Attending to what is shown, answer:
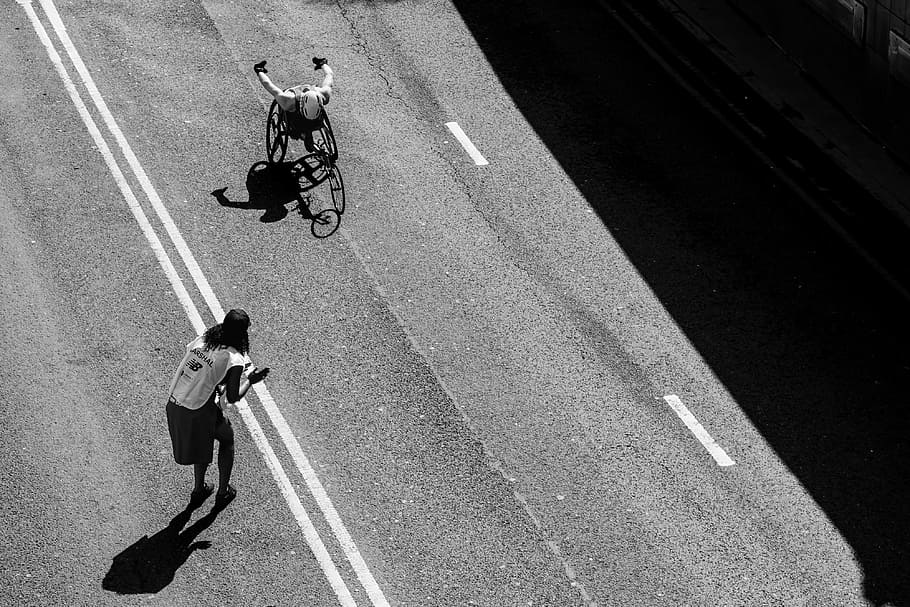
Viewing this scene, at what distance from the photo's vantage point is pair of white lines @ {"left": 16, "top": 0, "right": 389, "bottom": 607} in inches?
411

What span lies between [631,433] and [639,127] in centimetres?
545

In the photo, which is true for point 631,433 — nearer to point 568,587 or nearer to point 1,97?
point 568,587

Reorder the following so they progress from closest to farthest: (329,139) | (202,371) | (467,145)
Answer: (202,371), (329,139), (467,145)

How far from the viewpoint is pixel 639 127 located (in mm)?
16156

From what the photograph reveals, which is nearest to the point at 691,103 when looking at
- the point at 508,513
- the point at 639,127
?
the point at 639,127

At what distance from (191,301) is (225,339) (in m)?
3.02

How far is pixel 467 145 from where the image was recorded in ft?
51.4

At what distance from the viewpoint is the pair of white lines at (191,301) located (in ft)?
34.2

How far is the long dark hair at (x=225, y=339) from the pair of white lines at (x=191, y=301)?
1566 millimetres

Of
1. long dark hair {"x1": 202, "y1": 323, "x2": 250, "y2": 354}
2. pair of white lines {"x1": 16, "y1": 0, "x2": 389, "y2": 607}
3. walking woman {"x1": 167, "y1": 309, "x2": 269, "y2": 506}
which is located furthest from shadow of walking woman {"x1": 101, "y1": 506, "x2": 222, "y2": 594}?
long dark hair {"x1": 202, "y1": 323, "x2": 250, "y2": 354}

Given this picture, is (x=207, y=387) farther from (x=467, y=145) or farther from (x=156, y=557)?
(x=467, y=145)

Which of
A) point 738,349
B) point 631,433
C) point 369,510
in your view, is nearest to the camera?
point 369,510

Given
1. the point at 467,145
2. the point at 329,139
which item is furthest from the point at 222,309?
the point at 467,145

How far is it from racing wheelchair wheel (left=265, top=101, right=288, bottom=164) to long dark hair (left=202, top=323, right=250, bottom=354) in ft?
15.6
